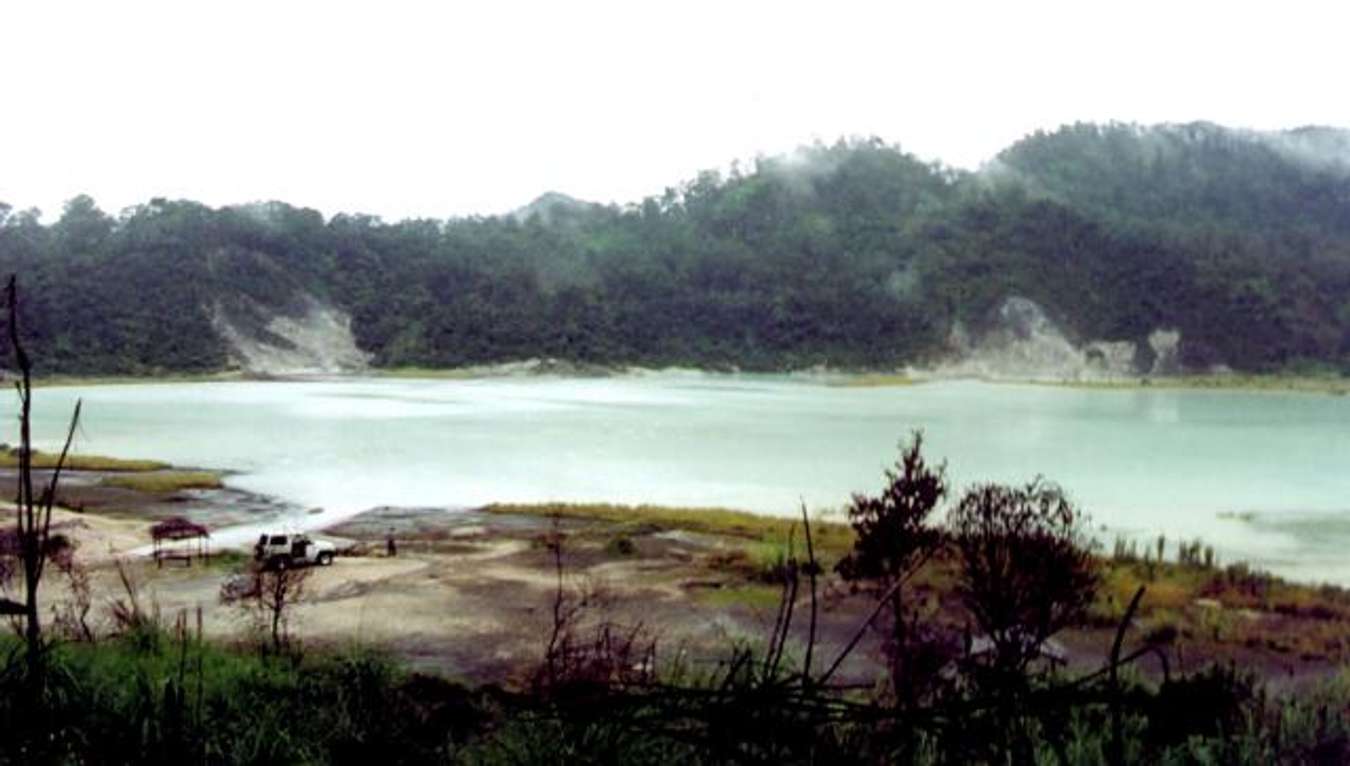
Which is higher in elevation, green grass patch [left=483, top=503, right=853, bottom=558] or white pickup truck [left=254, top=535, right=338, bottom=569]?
white pickup truck [left=254, top=535, right=338, bottom=569]

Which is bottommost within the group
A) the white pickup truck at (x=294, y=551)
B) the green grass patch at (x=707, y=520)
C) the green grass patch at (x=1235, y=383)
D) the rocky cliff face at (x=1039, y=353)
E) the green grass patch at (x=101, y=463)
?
the green grass patch at (x=707, y=520)

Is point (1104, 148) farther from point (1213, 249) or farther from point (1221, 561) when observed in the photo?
point (1221, 561)

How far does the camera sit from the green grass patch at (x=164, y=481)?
35.9m

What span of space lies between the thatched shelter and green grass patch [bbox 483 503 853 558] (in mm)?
8052

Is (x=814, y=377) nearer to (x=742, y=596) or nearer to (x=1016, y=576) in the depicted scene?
(x=742, y=596)

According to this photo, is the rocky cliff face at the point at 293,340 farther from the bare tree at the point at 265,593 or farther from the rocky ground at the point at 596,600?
the bare tree at the point at 265,593

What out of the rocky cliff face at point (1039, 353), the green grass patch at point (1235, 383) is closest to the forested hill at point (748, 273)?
the rocky cliff face at point (1039, 353)

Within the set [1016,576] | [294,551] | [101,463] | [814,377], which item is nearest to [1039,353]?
[814,377]

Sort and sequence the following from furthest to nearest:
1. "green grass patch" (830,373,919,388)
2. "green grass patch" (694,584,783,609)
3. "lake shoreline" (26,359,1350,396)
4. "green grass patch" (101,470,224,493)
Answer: "green grass patch" (830,373,919,388), "lake shoreline" (26,359,1350,396), "green grass patch" (101,470,224,493), "green grass patch" (694,584,783,609)

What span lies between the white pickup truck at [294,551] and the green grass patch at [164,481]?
1487 centimetres

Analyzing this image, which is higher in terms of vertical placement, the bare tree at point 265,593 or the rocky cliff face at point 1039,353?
the rocky cliff face at point 1039,353

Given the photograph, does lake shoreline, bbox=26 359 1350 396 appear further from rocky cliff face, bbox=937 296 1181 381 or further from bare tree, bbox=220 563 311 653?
bare tree, bbox=220 563 311 653

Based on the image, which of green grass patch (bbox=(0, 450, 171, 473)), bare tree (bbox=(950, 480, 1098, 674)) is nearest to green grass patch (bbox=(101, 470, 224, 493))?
green grass patch (bbox=(0, 450, 171, 473))

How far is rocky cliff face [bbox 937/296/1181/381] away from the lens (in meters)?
127
